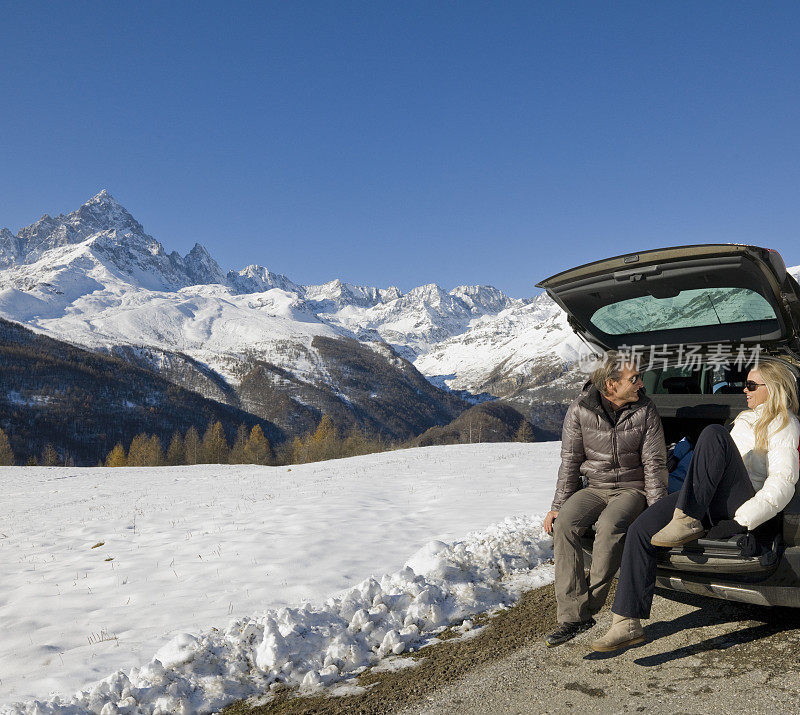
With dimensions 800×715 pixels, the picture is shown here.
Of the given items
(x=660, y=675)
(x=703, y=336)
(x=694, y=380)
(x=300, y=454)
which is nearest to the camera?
(x=660, y=675)

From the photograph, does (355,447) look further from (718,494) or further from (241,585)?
(718,494)

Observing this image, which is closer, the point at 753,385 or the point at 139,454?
the point at 753,385

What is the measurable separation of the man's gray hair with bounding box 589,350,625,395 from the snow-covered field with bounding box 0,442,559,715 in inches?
90.3

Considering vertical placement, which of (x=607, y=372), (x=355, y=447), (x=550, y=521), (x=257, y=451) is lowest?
(x=257, y=451)

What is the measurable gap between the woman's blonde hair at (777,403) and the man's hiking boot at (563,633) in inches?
70.4

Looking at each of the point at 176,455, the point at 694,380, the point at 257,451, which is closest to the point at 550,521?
the point at 694,380

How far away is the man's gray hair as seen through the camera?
4218mm

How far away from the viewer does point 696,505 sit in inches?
140

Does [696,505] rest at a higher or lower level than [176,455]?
higher

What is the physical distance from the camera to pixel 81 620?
215 inches

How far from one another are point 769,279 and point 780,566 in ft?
6.48

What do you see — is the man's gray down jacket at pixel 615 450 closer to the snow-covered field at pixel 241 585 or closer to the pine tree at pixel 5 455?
the snow-covered field at pixel 241 585

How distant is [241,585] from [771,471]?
5.22 m

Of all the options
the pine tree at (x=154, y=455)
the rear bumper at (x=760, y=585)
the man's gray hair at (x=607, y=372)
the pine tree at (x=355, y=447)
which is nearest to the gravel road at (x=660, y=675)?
the rear bumper at (x=760, y=585)
